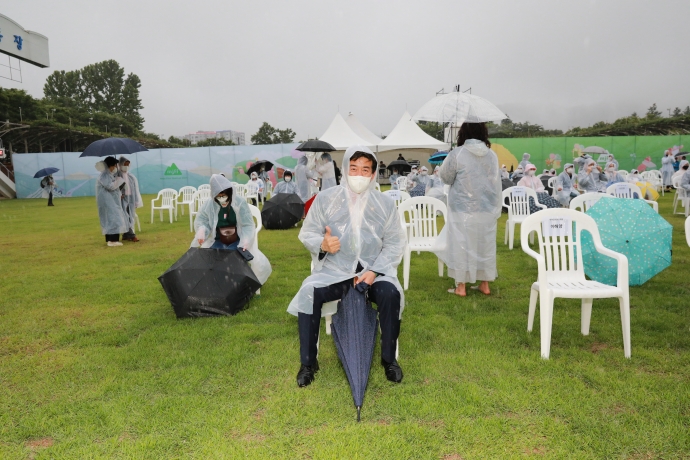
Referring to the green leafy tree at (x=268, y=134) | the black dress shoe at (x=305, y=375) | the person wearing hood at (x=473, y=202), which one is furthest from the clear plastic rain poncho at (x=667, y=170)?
the green leafy tree at (x=268, y=134)

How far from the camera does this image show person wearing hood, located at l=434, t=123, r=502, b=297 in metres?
4.15

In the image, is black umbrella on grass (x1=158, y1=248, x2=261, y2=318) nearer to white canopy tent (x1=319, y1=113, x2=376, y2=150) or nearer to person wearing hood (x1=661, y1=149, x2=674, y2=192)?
white canopy tent (x1=319, y1=113, x2=376, y2=150)

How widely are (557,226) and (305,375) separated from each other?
7.14 feet

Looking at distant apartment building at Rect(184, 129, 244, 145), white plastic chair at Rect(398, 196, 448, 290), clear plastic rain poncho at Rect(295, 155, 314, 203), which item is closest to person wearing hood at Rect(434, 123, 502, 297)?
white plastic chair at Rect(398, 196, 448, 290)

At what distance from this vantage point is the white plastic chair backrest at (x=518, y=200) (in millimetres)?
6750

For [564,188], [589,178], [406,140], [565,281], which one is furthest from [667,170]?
[565,281]

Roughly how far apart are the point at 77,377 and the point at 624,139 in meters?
24.1

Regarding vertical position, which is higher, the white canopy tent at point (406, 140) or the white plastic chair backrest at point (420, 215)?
the white canopy tent at point (406, 140)

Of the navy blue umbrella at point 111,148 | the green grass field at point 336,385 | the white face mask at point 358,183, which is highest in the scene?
the navy blue umbrella at point 111,148

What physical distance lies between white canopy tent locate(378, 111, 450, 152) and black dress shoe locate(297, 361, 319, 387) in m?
18.0

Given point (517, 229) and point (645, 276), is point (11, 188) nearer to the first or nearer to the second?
point (517, 229)

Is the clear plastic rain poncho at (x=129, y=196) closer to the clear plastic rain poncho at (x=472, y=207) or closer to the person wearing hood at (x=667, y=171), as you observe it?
the clear plastic rain poncho at (x=472, y=207)

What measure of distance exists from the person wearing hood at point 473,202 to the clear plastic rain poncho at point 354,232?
1.50 m

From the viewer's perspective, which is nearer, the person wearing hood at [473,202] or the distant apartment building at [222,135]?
the person wearing hood at [473,202]
